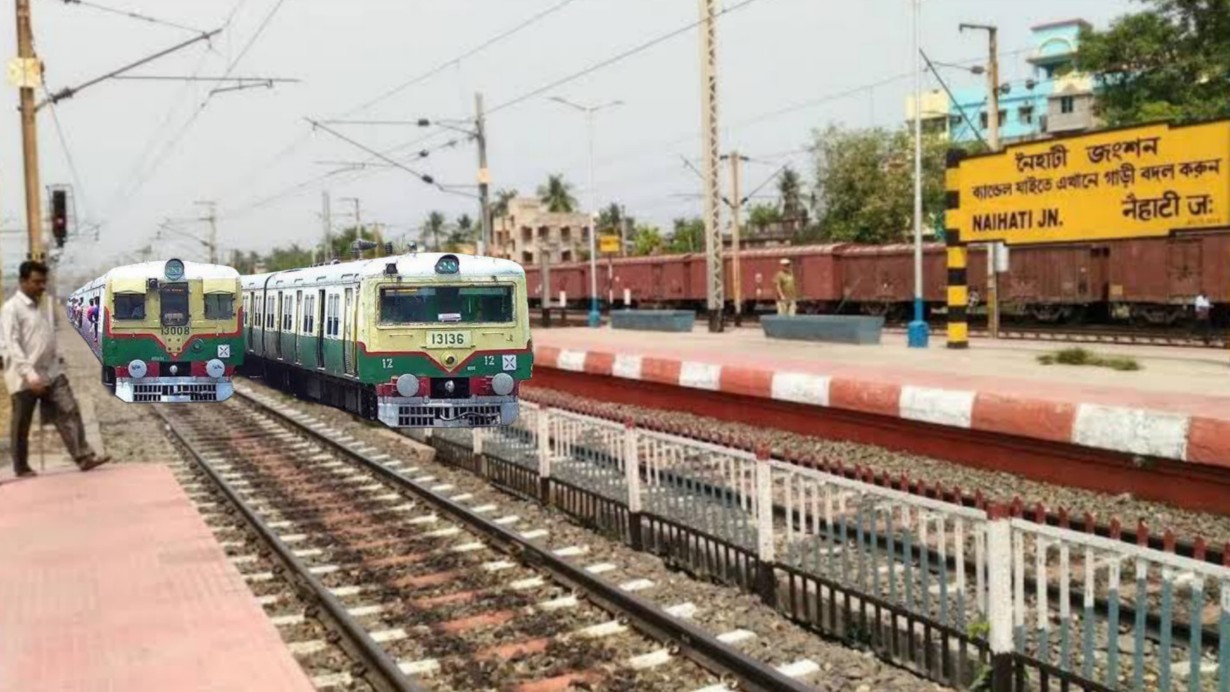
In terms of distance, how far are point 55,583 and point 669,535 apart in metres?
5.17

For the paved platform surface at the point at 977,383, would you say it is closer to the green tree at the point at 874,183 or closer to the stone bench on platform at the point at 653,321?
the stone bench on platform at the point at 653,321

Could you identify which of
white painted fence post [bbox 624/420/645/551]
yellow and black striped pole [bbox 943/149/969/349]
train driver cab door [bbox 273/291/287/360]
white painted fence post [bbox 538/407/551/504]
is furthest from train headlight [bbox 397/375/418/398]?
yellow and black striped pole [bbox 943/149/969/349]

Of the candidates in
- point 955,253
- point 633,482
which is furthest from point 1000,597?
point 955,253

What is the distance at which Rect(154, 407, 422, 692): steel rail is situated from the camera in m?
7.00

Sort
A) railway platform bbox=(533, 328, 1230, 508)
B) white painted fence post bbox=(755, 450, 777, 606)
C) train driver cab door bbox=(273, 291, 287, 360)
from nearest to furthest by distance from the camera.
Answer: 1. train driver cab door bbox=(273, 291, 287, 360)
2. white painted fence post bbox=(755, 450, 777, 606)
3. railway platform bbox=(533, 328, 1230, 508)

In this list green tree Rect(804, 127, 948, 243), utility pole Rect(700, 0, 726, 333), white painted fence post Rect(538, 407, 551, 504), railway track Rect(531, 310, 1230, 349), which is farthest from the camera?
green tree Rect(804, 127, 948, 243)

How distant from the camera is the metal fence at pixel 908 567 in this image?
6.18 metres

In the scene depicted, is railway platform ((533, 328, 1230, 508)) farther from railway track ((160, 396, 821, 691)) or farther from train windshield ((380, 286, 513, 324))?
train windshield ((380, 286, 513, 324))

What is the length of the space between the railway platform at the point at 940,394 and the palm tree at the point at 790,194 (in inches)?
3016

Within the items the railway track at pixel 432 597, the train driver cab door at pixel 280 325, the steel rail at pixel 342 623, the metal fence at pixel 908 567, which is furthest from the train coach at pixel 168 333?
the metal fence at pixel 908 567

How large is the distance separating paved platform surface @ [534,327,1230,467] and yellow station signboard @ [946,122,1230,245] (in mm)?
2352

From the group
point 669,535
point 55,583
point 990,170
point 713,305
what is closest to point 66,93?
point 55,583

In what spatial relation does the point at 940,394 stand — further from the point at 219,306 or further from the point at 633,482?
the point at 219,306

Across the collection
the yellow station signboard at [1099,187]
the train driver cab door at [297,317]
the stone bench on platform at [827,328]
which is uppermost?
the yellow station signboard at [1099,187]
